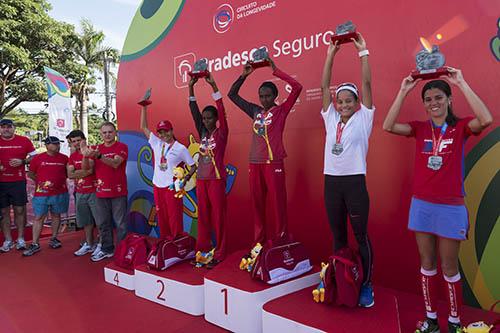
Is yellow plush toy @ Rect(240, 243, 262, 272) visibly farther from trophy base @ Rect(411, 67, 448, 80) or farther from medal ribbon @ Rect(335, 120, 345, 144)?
trophy base @ Rect(411, 67, 448, 80)

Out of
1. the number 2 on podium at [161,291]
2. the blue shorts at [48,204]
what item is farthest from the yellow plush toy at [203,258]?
the blue shorts at [48,204]

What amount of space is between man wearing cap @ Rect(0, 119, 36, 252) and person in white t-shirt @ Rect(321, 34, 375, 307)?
169 inches

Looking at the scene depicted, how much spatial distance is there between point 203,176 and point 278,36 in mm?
1501

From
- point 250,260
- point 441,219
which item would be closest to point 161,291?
point 250,260

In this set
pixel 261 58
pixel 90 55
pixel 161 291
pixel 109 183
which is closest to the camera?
pixel 261 58

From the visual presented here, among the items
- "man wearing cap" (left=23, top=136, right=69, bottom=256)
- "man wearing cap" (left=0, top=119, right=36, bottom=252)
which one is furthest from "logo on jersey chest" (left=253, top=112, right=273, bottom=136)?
"man wearing cap" (left=0, top=119, right=36, bottom=252)

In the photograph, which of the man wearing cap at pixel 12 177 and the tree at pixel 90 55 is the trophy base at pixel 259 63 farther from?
the tree at pixel 90 55

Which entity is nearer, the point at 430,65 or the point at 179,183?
the point at 430,65

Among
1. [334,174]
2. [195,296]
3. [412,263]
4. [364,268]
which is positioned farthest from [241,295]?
[412,263]

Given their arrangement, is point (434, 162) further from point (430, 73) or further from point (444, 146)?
point (430, 73)

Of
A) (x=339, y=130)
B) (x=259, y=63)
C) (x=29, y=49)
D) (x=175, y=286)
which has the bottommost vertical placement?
(x=175, y=286)

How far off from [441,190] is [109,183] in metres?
3.55

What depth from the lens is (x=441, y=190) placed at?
211 cm

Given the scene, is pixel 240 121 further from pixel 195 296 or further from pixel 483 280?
pixel 483 280
